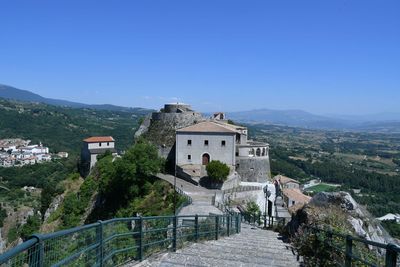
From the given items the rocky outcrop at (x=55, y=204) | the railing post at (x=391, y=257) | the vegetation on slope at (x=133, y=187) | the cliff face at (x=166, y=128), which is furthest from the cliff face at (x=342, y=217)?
the rocky outcrop at (x=55, y=204)

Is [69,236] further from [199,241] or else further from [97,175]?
[97,175]

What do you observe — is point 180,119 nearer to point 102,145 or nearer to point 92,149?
point 92,149

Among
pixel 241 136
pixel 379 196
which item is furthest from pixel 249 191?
pixel 379 196

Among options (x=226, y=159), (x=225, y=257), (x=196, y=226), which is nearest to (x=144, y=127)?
(x=226, y=159)

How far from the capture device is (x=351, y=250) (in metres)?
6.69

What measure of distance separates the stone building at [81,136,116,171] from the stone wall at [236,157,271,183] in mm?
23190

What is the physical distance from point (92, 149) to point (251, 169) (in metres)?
25.8

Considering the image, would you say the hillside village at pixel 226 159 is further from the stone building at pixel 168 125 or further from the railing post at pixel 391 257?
the railing post at pixel 391 257

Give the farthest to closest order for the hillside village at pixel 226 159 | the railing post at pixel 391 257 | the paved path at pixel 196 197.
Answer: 1. the hillside village at pixel 226 159
2. the paved path at pixel 196 197
3. the railing post at pixel 391 257

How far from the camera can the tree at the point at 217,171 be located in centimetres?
3969

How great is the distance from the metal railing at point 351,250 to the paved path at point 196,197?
19424 millimetres

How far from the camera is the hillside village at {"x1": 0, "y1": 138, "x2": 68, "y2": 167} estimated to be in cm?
14062

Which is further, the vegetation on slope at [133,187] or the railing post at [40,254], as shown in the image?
the vegetation on slope at [133,187]

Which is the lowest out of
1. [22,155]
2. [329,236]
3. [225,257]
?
[22,155]
